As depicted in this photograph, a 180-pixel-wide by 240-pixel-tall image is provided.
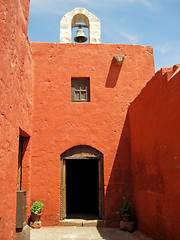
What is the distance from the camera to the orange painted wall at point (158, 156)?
4.50 m

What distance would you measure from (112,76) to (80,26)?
2.35 metres

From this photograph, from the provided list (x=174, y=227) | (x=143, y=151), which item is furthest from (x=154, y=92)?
(x=174, y=227)

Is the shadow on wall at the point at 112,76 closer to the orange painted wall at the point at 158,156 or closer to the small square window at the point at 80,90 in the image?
the small square window at the point at 80,90

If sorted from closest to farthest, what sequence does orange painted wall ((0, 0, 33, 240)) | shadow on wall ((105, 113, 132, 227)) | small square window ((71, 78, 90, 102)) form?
1. orange painted wall ((0, 0, 33, 240))
2. shadow on wall ((105, 113, 132, 227))
3. small square window ((71, 78, 90, 102))

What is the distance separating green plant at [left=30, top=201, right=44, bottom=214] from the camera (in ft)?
21.4

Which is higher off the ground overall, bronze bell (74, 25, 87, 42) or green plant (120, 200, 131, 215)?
bronze bell (74, 25, 87, 42)

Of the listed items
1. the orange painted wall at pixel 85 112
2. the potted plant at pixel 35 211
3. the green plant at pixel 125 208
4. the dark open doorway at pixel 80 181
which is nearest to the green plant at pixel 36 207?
the potted plant at pixel 35 211

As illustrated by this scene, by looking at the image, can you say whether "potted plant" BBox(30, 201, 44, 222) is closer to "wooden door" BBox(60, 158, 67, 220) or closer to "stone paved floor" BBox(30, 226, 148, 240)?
"stone paved floor" BBox(30, 226, 148, 240)

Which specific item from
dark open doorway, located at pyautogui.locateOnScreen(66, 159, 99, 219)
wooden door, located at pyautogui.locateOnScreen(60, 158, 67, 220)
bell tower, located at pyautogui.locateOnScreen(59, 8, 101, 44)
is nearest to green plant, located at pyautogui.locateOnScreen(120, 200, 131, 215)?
wooden door, located at pyautogui.locateOnScreen(60, 158, 67, 220)

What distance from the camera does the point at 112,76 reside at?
25.4 ft

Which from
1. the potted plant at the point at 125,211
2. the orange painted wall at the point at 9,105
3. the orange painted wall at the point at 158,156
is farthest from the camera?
the potted plant at the point at 125,211

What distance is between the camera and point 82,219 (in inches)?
279

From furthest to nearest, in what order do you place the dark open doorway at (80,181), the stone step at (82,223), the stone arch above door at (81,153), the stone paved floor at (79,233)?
the dark open doorway at (80,181) < the stone arch above door at (81,153) < the stone step at (82,223) < the stone paved floor at (79,233)

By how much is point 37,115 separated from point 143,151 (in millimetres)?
3247
